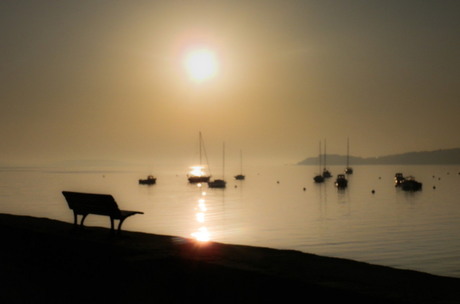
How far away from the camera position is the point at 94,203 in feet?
46.4

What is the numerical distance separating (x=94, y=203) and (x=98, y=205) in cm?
18

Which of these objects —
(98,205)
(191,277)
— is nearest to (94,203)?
(98,205)

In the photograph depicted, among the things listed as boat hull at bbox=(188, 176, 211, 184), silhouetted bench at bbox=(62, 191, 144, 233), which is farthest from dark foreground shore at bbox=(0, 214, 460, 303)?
boat hull at bbox=(188, 176, 211, 184)

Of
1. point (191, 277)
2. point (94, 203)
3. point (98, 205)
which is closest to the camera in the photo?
point (191, 277)

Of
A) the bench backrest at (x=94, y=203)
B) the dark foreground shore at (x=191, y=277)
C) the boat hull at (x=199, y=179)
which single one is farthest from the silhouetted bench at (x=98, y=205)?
the boat hull at (x=199, y=179)

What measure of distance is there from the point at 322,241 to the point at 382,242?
4622mm

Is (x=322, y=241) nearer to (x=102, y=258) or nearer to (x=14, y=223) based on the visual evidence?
(x=14, y=223)

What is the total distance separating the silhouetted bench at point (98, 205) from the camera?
13.5 metres

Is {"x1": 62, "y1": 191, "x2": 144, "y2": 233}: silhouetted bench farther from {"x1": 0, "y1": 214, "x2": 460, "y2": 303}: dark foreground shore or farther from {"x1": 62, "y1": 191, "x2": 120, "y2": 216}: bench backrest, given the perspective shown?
{"x1": 0, "y1": 214, "x2": 460, "y2": 303}: dark foreground shore

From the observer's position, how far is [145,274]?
A: 898 cm

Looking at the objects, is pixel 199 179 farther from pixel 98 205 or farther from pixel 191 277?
pixel 191 277

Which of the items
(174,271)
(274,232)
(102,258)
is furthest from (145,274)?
(274,232)

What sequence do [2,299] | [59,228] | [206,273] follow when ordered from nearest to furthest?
1. [2,299]
2. [206,273]
3. [59,228]

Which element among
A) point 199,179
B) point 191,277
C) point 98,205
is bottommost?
point 199,179
